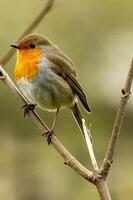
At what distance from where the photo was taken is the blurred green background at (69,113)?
8.41 m

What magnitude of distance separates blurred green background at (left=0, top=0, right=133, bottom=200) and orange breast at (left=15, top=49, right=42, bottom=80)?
12.1 ft

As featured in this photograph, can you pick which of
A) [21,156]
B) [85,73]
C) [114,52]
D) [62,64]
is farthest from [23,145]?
[62,64]

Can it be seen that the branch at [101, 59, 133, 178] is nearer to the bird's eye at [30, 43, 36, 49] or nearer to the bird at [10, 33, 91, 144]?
the bird at [10, 33, 91, 144]

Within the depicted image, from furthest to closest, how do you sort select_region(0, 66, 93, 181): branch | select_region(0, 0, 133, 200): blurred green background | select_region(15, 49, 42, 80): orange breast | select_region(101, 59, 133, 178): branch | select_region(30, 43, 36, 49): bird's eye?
select_region(0, 0, 133, 200): blurred green background
select_region(30, 43, 36, 49): bird's eye
select_region(15, 49, 42, 80): orange breast
select_region(0, 66, 93, 181): branch
select_region(101, 59, 133, 178): branch

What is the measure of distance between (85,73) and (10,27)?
1197 millimetres

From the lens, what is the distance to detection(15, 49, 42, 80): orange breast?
3.80 meters

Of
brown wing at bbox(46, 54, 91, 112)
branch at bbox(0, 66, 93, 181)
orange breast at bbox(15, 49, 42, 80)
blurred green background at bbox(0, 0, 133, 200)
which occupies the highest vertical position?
branch at bbox(0, 66, 93, 181)

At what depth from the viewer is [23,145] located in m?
9.20

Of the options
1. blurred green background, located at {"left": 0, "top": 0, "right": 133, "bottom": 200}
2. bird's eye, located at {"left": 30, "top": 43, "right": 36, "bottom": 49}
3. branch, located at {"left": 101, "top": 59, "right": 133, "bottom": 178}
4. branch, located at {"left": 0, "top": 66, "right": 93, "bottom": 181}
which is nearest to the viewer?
branch, located at {"left": 101, "top": 59, "right": 133, "bottom": 178}

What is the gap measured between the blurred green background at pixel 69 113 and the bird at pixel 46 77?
349 centimetres

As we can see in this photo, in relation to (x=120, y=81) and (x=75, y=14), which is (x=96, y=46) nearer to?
(x=75, y=14)

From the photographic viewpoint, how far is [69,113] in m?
9.04

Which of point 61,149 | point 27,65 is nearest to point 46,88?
point 27,65

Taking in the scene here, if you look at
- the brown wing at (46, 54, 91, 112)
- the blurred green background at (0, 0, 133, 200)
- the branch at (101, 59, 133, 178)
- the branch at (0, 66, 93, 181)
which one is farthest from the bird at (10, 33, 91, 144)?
the blurred green background at (0, 0, 133, 200)
